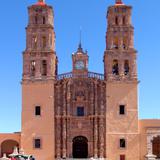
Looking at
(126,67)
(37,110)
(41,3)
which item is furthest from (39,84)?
(126,67)

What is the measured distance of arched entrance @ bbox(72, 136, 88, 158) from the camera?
57688mm

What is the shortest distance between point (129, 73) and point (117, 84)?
1.69m

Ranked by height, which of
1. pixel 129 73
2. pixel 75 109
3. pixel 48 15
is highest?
pixel 48 15

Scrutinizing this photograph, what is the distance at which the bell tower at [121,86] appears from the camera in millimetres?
56219

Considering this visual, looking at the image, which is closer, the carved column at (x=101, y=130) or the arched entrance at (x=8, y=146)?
the carved column at (x=101, y=130)

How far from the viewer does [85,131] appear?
57.1 meters

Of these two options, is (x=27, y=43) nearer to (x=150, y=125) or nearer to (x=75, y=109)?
(x=75, y=109)

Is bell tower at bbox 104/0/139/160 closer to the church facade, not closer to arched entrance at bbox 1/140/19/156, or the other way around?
the church facade

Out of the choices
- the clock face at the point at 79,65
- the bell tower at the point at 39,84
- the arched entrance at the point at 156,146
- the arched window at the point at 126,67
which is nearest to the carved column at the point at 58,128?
the bell tower at the point at 39,84

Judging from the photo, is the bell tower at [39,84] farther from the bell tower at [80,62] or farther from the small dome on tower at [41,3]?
the bell tower at [80,62]

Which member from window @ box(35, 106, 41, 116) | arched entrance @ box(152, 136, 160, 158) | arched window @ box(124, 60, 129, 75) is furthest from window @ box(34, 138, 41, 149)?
arched entrance @ box(152, 136, 160, 158)

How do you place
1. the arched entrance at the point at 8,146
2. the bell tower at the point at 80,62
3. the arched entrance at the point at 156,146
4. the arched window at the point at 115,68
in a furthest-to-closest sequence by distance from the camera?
the arched entrance at the point at 156,146
the arched entrance at the point at 8,146
the arched window at the point at 115,68
the bell tower at the point at 80,62

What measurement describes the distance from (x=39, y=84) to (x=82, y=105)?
4894 mm

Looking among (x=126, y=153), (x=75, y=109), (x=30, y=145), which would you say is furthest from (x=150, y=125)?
(x=30, y=145)
